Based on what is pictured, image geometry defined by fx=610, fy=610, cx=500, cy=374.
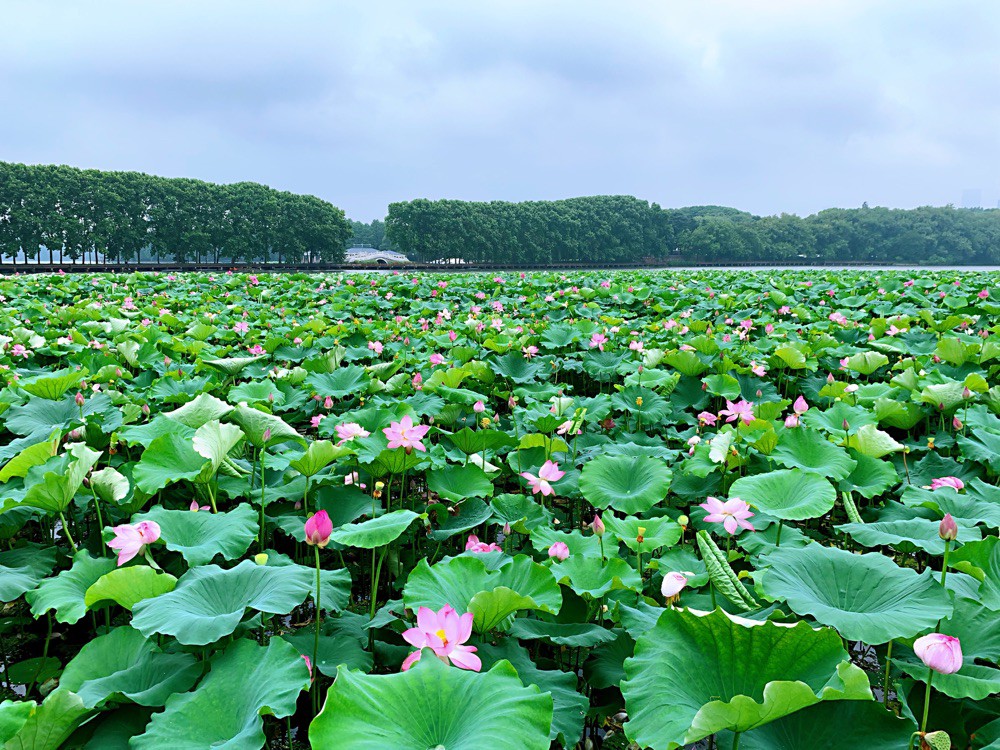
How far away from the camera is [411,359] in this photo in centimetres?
358

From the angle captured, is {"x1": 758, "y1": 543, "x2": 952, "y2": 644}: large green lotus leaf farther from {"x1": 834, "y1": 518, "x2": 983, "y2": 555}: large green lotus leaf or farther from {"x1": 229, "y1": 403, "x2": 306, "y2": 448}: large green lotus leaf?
{"x1": 229, "y1": 403, "x2": 306, "y2": 448}: large green lotus leaf

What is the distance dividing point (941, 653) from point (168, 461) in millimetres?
1737

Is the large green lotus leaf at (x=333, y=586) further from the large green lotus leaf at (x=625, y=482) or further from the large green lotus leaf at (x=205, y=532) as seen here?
the large green lotus leaf at (x=625, y=482)

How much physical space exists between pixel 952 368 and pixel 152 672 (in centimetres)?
349

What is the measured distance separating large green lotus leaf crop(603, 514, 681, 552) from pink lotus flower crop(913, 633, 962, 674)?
0.66 m

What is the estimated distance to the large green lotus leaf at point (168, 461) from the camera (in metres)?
1.62

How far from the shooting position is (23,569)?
4.75 ft

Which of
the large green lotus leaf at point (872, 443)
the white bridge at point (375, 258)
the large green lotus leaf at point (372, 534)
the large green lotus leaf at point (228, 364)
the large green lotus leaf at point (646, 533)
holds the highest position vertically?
the white bridge at point (375, 258)

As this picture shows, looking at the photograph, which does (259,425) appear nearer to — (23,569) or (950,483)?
(23,569)

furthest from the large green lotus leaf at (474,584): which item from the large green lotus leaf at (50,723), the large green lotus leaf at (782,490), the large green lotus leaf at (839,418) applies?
the large green lotus leaf at (839,418)

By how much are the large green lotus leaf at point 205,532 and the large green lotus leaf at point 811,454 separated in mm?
1478

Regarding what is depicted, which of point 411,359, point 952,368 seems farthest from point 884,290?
point 411,359

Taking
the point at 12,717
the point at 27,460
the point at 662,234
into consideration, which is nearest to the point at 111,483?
the point at 27,460

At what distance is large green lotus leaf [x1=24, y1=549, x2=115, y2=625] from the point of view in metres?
1.22
